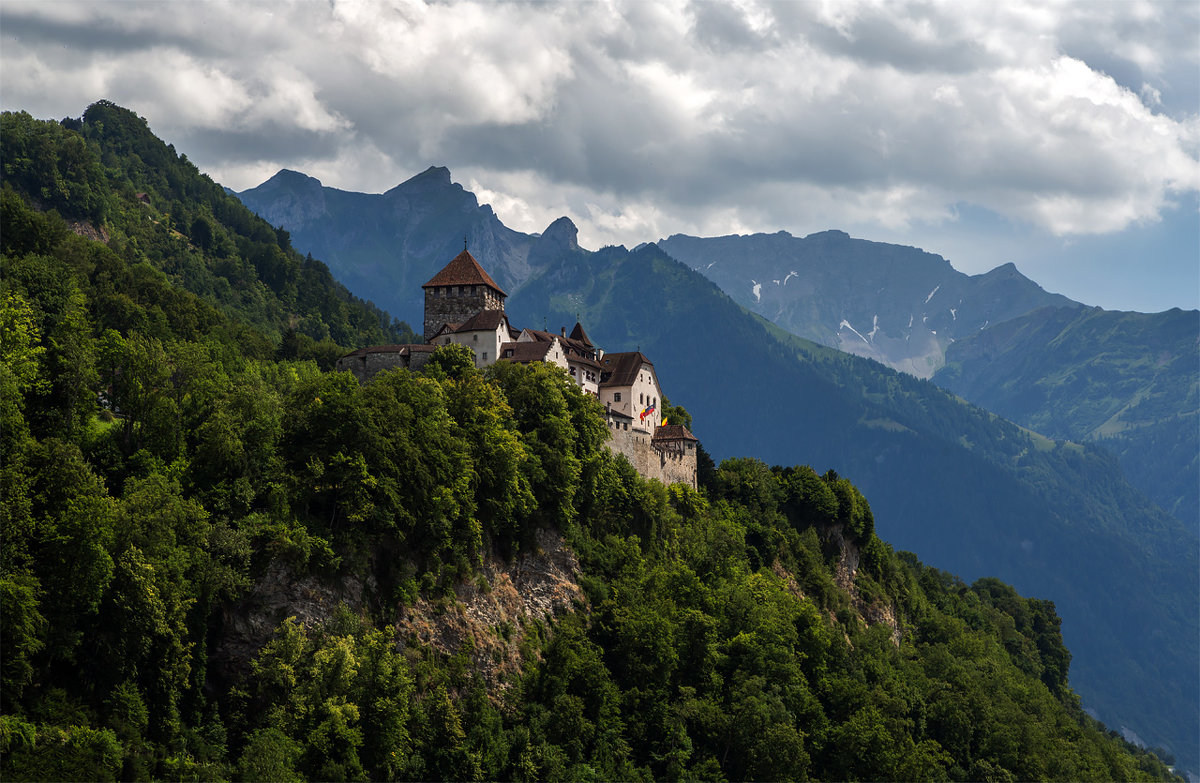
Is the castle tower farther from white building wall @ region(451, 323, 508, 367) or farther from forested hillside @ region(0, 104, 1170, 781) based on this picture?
forested hillside @ region(0, 104, 1170, 781)

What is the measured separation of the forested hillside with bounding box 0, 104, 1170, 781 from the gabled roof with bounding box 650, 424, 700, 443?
267 inches

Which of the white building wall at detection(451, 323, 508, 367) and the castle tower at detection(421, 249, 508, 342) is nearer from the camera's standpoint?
the white building wall at detection(451, 323, 508, 367)

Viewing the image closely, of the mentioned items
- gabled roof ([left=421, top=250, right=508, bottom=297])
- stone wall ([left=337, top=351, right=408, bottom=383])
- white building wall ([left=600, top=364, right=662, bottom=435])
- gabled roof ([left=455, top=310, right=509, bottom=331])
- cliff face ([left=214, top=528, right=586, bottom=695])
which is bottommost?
cliff face ([left=214, top=528, right=586, bottom=695])

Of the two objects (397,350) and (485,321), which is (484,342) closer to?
(485,321)

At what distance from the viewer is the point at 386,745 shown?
214 feet

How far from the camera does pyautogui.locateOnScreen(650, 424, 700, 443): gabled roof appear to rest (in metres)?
116

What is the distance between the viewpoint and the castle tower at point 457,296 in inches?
4370

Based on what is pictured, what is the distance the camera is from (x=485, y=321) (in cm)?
10512

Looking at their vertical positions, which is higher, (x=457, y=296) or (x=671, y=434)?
(x=457, y=296)

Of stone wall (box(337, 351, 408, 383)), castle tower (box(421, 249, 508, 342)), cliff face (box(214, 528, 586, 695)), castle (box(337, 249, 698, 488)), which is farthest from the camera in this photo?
castle tower (box(421, 249, 508, 342))

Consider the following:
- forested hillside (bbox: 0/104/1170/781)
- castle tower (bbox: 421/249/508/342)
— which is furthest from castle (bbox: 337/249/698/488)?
forested hillside (bbox: 0/104/1170/781)

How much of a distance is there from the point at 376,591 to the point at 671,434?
4872cm

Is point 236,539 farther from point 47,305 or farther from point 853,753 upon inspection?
point 853,753

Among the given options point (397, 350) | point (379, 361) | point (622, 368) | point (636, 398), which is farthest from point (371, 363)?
point (636, 398)
